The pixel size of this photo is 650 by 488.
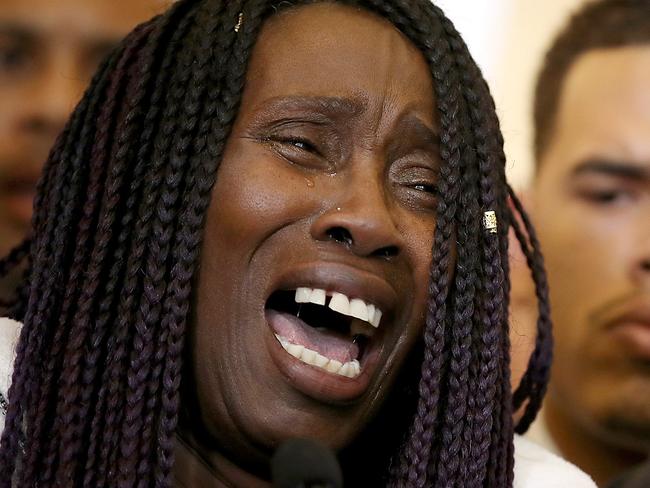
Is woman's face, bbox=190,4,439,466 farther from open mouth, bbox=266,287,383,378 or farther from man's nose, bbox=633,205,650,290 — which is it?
man's nose, bbox=633,205,650,290

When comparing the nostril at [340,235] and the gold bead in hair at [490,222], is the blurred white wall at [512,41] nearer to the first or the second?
the gold bead in hair at [490,222]

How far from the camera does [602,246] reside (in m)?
2.52

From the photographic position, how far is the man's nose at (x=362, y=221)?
4.93 feet

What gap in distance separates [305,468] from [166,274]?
49cm

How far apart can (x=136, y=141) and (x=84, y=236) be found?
0.49ft

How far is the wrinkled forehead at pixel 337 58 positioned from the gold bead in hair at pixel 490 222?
0.17 meters

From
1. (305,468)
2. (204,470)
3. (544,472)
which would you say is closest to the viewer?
(305,468)

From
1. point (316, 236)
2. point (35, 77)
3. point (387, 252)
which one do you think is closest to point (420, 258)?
point (387, 252)

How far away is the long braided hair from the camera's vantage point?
147cm

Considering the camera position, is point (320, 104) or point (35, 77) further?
point (35, 77)

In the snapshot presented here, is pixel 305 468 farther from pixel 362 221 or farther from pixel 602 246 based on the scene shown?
pixel 602 246

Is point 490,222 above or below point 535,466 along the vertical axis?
above

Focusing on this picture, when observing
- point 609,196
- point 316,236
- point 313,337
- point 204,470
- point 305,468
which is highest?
point 609,196

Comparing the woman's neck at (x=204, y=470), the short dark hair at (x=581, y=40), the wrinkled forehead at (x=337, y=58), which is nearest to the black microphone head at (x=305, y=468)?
the woman's neck at (x=204, y=470)
